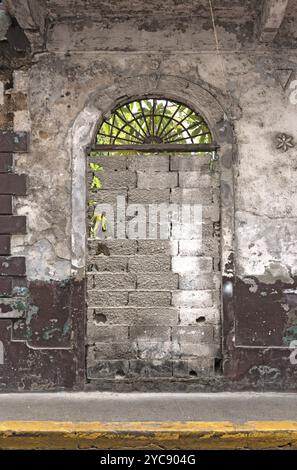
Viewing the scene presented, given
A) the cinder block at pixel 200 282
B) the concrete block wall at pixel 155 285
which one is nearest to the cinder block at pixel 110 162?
the concrete block wall at pixel 155 285

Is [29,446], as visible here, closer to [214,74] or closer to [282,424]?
[282,424]

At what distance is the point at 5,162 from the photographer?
25.4 feet

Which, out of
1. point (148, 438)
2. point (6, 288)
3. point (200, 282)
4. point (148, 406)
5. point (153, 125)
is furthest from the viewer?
point (153, 125)

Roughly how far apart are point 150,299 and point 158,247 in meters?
0.60

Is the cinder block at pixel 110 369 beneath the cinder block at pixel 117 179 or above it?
beneath

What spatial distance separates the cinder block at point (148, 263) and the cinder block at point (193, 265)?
0.09m

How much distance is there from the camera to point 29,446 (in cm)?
558

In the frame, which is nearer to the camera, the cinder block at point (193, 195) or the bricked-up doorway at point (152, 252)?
the bricked-up doorway at point (152, 252)

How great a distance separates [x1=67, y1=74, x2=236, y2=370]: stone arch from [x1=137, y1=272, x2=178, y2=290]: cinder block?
576 mm

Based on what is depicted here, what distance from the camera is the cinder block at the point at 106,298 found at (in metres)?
7.73

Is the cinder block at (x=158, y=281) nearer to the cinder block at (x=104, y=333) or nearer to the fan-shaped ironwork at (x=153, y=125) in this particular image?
the cinder block at (x=104, y=333)

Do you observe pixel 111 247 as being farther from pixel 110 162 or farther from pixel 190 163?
pixel 190 163

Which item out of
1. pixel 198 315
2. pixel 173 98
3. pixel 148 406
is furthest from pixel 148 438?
pixel 173 98
